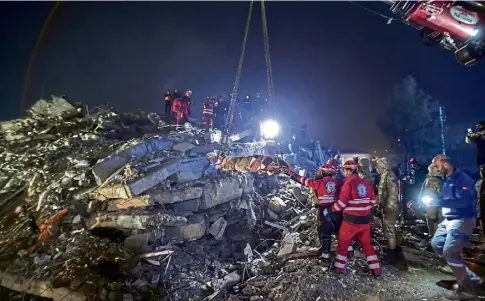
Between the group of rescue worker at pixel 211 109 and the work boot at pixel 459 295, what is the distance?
9.54 meters

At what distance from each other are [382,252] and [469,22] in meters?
4.45

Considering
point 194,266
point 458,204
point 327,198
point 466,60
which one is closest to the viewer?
point 458,204

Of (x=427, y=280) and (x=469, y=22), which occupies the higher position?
(x=469, y=22)

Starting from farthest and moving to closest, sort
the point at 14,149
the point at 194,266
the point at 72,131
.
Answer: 1. the point at 72,131
2. the point at 14,149
3. the point at 194,266

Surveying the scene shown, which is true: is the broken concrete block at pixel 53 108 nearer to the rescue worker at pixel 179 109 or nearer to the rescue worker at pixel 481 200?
the rescue worker at pixel 179 109

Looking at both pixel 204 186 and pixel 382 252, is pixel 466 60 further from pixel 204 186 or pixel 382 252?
pixel 204 186

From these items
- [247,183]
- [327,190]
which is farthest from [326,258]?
[247,183]

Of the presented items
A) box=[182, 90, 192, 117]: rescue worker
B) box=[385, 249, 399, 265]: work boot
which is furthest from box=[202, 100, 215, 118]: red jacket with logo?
box=[385, 249, 399, 265]: work boot

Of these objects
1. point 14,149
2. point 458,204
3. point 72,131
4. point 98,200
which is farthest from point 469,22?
point 14,149

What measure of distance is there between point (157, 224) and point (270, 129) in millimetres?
6894

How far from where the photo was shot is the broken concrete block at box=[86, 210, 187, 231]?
24.0ft

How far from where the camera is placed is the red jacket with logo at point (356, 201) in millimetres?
4883

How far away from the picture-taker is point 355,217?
488 centimetres

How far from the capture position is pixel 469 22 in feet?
15.1
